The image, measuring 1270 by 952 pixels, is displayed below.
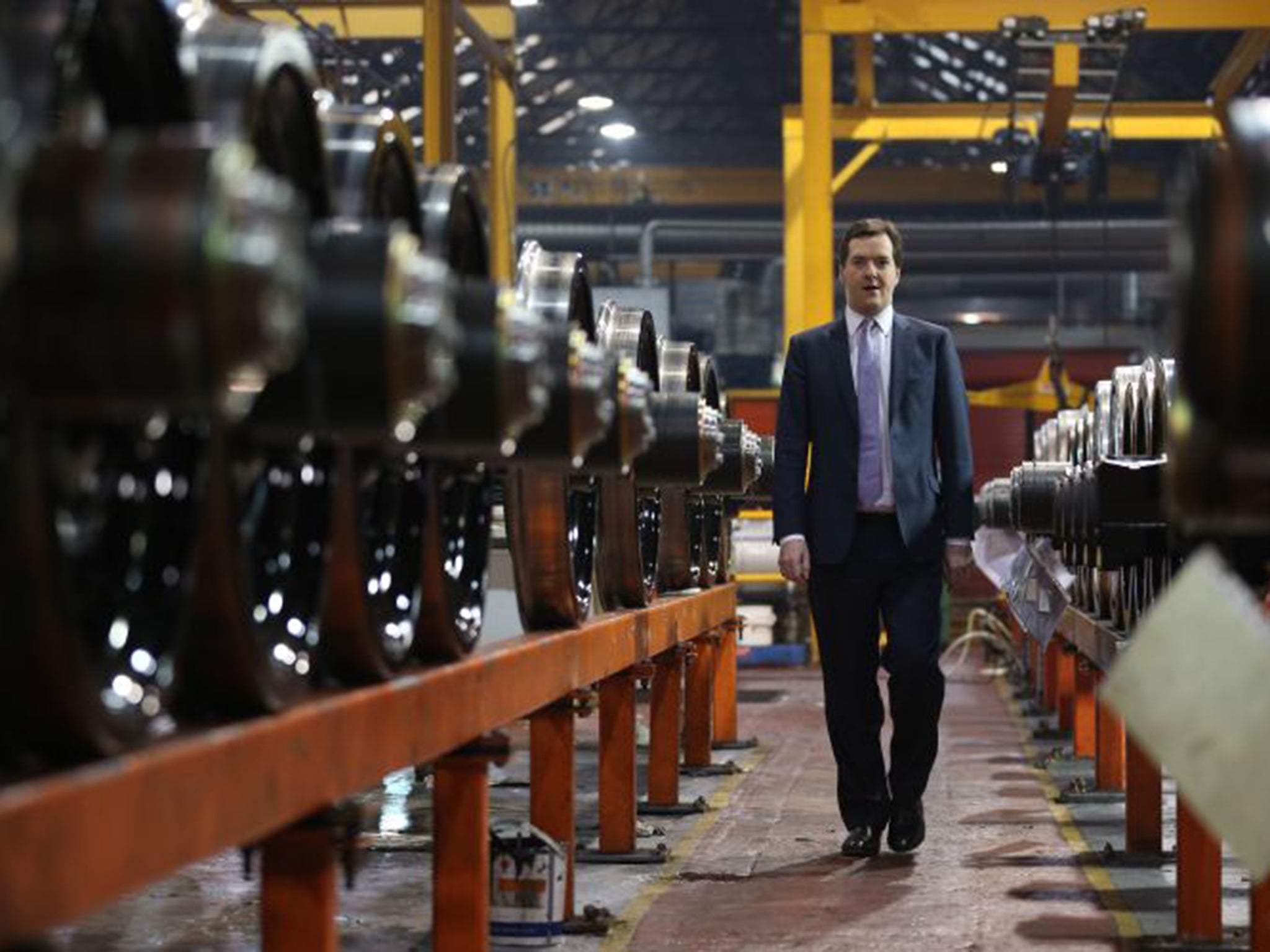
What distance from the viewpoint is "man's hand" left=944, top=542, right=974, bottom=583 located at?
557 cm

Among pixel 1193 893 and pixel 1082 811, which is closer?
pixel 1193 893

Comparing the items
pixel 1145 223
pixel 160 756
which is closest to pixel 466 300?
pixel 160 756

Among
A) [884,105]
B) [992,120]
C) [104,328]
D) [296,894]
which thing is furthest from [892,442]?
→ [992,120]

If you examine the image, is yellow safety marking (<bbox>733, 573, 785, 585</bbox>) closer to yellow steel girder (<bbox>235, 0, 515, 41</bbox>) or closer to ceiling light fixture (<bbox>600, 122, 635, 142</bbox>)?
yellow steel girder (<bbox>235, 0, 515, 41</bbox>)

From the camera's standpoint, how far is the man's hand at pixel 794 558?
561 cm

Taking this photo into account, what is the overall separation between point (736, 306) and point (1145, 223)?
5.52 metres

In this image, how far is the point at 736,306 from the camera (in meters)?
26.0

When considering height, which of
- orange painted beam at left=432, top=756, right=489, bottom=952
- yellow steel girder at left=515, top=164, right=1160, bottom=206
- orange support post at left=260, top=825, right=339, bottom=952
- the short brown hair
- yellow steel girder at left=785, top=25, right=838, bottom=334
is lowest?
orange painted beam at left=432, top=756, right=489, bottom=952

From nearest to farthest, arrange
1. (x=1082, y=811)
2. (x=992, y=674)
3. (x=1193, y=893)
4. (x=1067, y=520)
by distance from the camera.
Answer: (x=1193, y=893) < (x=1067, y=520) < (x=1082, y=811) < (x=992, y=674)

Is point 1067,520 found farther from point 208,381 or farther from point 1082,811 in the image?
point 208,381

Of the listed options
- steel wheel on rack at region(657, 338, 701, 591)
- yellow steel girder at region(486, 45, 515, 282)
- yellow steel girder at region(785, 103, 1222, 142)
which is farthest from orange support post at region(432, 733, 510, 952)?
yellow steel girder at region(785, 103, 1222, 142)

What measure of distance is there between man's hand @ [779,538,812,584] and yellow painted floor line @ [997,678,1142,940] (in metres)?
0.98

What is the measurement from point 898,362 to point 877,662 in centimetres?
76

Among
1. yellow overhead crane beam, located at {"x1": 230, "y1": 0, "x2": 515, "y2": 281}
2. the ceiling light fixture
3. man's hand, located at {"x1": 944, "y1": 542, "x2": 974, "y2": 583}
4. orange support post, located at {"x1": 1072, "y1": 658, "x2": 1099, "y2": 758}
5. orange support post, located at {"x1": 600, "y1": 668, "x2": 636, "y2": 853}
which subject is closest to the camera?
orange support post, located at {"x1": 600, "y1": 668, "x2": 636, "y2": 853}
